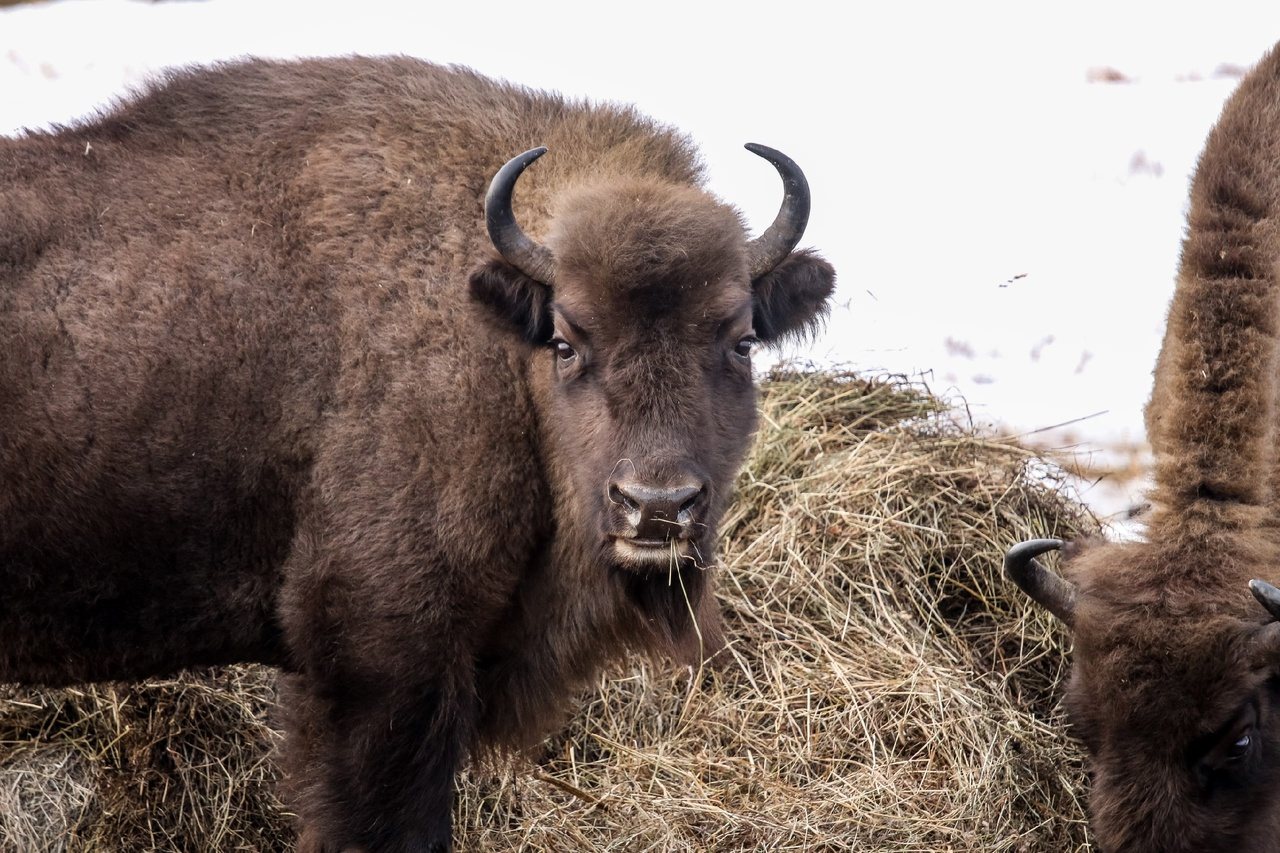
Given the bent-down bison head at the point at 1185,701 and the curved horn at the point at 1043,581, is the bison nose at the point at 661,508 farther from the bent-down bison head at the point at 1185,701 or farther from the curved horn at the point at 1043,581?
the bent-down bison head at the point at 1185,701

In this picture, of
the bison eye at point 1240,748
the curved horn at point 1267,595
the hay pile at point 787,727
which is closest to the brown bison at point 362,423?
the hay pile at point 787,727

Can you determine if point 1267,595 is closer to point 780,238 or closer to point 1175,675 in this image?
point 1175,675

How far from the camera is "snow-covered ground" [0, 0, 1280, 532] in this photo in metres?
8.73

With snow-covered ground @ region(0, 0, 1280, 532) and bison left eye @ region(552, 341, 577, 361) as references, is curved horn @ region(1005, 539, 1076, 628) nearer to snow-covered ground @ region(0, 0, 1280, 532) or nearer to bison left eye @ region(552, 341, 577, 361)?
bison left eye @ region(552, 341, 577, 361)

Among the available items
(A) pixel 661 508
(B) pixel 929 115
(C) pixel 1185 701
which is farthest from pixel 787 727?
(B) pixel 929 115

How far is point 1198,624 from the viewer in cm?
443

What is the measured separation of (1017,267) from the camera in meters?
9.70

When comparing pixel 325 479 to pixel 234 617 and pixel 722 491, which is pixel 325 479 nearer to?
pixel 234 617

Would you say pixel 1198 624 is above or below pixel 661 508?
below

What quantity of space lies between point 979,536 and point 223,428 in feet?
11.6

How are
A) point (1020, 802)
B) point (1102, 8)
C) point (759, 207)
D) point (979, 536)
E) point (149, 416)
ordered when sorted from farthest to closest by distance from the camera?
point (1102, 8) < point (759, 207) < point (979, 536) < point (1020, 802) < point (149, 416)

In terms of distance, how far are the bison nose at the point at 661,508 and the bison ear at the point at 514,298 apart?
645 millimetres

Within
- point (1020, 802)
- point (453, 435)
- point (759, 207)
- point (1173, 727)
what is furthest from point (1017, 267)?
point (453, 435)

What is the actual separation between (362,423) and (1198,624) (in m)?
2.73
